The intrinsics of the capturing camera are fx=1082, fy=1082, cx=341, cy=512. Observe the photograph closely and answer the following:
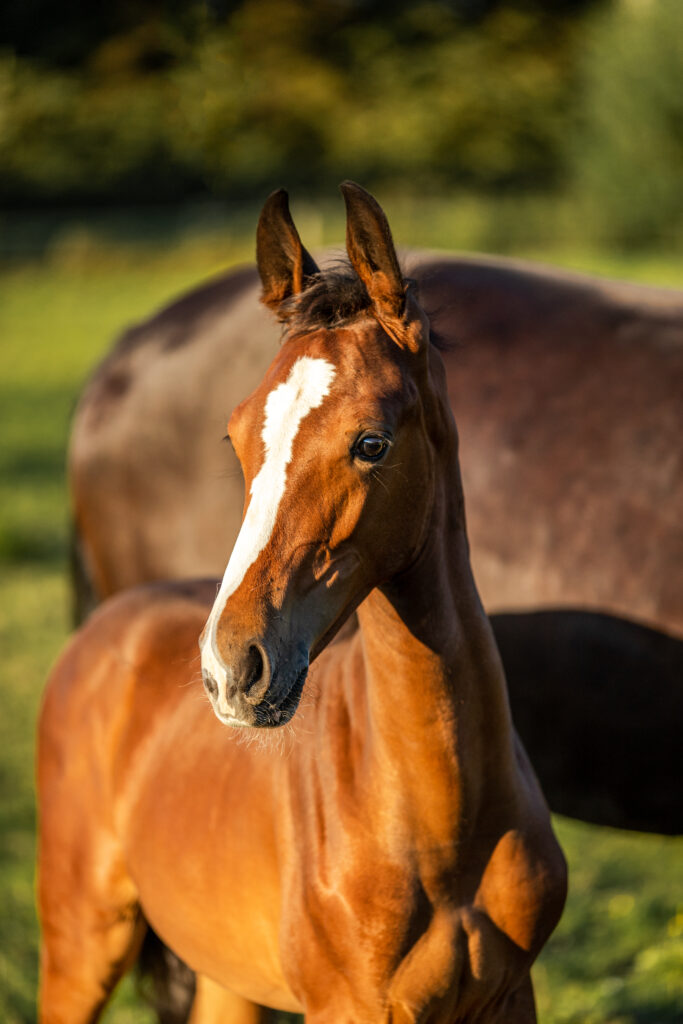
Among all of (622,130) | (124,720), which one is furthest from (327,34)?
(622,130)

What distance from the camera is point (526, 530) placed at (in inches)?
112

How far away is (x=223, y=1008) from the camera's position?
262 cm

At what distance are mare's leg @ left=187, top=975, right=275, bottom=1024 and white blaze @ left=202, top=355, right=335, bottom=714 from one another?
1441mm

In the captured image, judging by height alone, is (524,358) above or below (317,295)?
below

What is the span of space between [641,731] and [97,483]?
206 cm

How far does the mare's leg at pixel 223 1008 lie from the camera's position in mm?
2615

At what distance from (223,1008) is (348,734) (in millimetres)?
1053

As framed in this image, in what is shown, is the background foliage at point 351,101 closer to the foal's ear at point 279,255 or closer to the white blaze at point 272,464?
the foal's ear at point 279,255

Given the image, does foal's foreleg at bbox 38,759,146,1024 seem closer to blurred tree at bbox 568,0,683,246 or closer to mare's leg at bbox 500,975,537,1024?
mare's leg at bbox 500,975,537,1024

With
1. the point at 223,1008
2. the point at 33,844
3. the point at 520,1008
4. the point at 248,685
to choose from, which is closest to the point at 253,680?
the point at 248,685

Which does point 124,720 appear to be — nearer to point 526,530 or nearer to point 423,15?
point 526,530

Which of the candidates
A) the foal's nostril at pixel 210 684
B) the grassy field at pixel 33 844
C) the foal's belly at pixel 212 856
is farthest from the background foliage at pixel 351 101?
the foal's nostril at pixel 210 684

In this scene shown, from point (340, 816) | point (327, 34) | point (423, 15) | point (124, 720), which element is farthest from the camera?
point (423, 15)

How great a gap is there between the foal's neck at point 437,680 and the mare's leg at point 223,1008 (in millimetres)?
1088
